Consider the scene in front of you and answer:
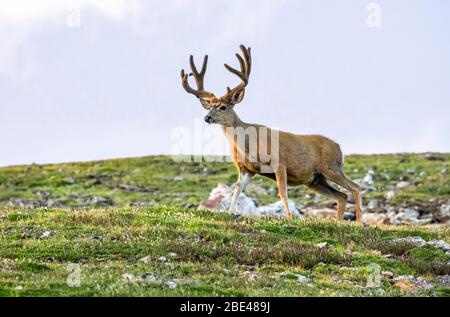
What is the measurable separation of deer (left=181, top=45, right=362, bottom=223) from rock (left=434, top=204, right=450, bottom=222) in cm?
1337

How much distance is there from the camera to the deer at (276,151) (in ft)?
73.9

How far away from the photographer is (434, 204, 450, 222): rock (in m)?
36.8

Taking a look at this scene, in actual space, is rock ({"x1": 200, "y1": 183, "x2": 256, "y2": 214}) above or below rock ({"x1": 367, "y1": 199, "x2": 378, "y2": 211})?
above

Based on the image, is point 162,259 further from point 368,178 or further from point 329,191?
point 368,178

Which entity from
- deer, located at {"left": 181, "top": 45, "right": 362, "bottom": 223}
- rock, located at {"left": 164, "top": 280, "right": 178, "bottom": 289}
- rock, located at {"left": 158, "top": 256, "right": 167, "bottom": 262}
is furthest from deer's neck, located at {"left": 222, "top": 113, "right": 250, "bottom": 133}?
rock, located at {"left": 164, "top": 280, "right": 178, "bottom": 289}

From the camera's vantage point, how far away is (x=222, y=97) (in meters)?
23.3

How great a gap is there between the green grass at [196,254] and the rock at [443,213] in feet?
53.7

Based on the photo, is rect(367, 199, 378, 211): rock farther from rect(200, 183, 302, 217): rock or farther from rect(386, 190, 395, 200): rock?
rect(200, 183, 302, 217): rock

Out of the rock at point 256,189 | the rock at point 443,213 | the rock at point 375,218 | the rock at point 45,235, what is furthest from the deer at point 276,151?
the rock at point 256,189

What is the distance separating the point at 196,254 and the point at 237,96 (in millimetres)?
7288

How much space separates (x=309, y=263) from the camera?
55.2ft

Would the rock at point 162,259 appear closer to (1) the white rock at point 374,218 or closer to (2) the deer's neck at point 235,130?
(2) the deer's neck at point 235,130

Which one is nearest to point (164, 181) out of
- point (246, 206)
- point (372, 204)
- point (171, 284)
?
point (372, 204)
